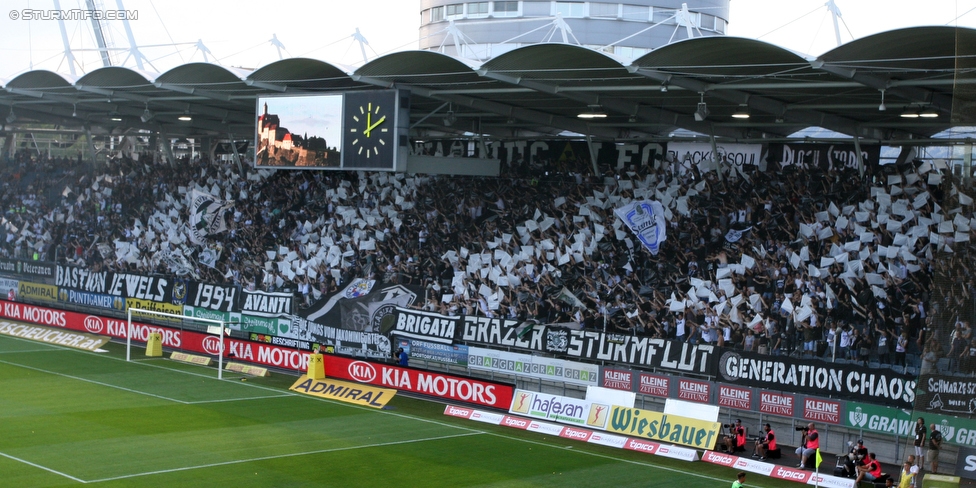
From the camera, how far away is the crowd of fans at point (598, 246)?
23812 millimetres

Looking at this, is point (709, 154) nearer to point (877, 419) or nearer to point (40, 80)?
point (877, 419)

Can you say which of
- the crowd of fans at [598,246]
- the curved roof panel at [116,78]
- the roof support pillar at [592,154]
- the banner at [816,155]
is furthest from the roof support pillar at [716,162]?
the curved roof panel at [116,78]

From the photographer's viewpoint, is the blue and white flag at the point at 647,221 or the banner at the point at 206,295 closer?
the blue and white flag at the point at 647,221

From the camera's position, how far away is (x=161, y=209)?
45531 millimetres

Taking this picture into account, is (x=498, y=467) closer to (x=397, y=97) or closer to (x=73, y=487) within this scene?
(x=73, y=487)

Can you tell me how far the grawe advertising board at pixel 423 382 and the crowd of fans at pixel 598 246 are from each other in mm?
2870

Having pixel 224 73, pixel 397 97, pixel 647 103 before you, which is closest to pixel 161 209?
pixel 224 73

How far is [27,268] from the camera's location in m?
42.0

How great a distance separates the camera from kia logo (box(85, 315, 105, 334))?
36609 millimetres

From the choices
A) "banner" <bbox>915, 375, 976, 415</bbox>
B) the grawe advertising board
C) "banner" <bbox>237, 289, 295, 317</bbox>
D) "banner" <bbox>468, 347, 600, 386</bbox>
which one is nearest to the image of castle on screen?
"banner" <bbox>237, 289, 295, 317</bbox>

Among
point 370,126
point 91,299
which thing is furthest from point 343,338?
point 91,299

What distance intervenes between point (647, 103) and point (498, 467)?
13.3 meters

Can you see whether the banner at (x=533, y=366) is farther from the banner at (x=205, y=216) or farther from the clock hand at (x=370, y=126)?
the banner at (x=205, y=216)

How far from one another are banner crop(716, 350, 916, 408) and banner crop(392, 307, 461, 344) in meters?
8.41
